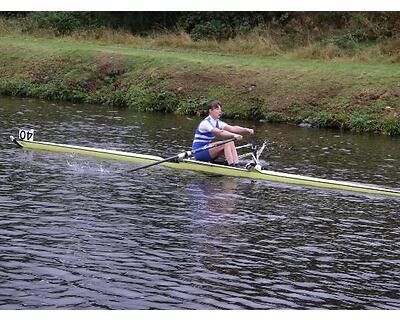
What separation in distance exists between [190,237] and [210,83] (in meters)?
23.9

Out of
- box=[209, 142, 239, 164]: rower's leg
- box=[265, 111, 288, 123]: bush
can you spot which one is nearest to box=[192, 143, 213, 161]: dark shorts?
box=[209, 142, 239, 164]: rower's leg

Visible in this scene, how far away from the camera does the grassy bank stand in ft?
113

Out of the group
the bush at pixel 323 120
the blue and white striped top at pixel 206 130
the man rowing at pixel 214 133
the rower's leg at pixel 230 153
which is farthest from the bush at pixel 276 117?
the rower's leg at pixel 230 153

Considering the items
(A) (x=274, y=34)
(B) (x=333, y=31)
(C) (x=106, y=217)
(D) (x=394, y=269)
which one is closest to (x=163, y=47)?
(A) (x=274, y=34)

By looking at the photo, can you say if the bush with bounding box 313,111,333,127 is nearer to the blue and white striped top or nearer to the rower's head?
the blue and white striped top

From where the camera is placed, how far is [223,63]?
133 ft

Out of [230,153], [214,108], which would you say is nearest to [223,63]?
[214,108]

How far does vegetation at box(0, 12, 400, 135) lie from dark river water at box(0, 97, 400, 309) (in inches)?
371

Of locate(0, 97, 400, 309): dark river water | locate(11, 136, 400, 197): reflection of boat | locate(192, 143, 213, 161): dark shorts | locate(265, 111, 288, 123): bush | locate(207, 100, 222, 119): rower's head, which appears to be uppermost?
locate(207, 100, 222, 119): rower's head

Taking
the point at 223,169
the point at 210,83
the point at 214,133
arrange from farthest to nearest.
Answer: the point at 210,83 → the point at 214,133 → the point at 223,169

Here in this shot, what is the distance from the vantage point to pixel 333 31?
1842 inches

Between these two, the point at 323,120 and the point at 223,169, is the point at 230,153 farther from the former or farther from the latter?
the point at 323,120

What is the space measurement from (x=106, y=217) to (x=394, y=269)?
6345 millimetres
